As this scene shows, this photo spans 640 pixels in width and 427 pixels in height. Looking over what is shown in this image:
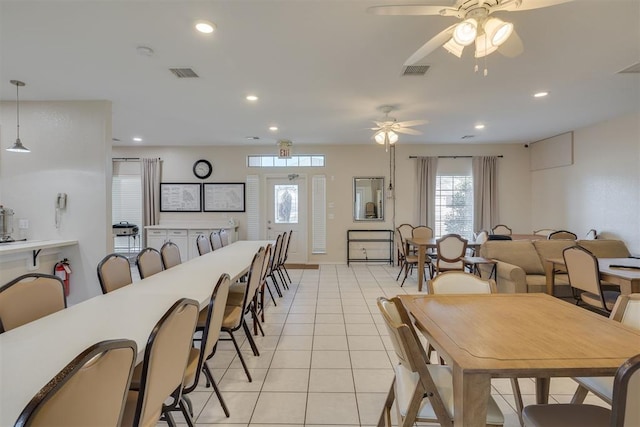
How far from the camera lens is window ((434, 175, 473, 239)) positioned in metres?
7.29

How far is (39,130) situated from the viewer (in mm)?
4094

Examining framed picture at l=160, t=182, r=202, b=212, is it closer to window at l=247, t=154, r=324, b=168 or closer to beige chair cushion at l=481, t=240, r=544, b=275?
window at l=247, t=154, r=324, b=168

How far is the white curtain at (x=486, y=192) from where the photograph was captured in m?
7.06

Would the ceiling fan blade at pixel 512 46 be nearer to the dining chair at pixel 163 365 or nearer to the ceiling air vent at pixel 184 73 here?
the dining chair at pixel 163 365

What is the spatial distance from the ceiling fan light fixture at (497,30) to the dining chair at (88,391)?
7.84 ft

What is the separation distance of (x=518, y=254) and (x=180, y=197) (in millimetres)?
6879

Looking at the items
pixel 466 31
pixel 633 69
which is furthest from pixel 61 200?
pixel 633 69

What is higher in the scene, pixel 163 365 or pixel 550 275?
pixel 163 365

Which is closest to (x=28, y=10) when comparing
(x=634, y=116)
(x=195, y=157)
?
(x=195, y=157)

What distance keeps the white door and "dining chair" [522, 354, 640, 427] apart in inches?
240

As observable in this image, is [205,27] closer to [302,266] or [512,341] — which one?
[512,341]

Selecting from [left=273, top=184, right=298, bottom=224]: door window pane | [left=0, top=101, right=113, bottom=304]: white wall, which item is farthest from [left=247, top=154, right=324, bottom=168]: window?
[left=0, top=101, right=113, bottom=304]: white wall

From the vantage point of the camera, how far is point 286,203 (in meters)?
7.38

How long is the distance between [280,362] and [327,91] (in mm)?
3031
